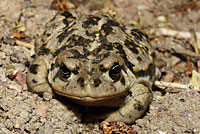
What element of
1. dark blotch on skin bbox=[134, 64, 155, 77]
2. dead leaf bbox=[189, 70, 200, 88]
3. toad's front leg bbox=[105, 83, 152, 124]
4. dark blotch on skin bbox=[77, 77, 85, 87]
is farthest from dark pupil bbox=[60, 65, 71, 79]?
dead leaf bbox=[189, 70, 200, 88]

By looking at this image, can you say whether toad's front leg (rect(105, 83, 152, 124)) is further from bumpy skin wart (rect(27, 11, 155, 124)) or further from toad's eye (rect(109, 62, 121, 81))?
toad's eye (rect(109, 62, 121, 81))

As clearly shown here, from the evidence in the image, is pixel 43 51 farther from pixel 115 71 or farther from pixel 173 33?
pixel 173 33

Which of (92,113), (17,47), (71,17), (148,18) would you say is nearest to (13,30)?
(17,47)

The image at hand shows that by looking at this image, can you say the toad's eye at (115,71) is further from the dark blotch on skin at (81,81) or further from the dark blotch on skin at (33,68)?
the dark blotch on skin at (33,68)

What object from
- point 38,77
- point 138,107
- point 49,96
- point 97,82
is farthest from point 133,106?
point 38,77

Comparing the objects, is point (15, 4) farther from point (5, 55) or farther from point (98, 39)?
point (98, 39)

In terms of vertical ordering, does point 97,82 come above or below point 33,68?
above

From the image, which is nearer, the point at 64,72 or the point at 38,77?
the point at 64,72
